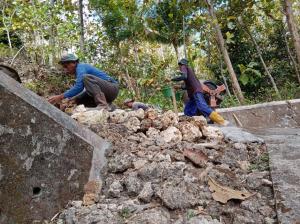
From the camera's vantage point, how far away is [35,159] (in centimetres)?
306

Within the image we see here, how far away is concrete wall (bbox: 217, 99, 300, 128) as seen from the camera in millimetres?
8258

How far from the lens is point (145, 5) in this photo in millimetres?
11945

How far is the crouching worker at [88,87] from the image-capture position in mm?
5121

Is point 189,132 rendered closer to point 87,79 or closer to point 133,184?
point 133,184

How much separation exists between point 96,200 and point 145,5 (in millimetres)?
9754

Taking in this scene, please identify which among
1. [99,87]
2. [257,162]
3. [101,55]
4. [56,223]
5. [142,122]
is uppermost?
[101,55]

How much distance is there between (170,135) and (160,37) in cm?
917

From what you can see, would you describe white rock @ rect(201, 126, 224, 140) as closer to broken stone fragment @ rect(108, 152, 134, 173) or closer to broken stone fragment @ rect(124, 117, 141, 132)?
broken stone fragment @ rect(124, 117, 141, 132)

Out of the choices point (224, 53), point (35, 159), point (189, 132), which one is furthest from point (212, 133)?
point (224, 53)

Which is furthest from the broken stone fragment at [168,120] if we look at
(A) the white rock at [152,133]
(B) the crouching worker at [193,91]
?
(B) the crouching worker at [193,91]

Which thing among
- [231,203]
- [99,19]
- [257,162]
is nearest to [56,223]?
[231,203]

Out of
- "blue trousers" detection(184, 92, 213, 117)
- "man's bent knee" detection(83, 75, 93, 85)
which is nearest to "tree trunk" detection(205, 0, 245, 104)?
"blue trousers" detection(184, 92, 213, 117)

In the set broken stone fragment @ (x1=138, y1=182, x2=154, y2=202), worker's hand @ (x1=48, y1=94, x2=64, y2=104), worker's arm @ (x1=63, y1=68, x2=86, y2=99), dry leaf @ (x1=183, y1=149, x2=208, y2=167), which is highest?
worker's arm @ (x1=63, y1=68, x2=86, y2=99)

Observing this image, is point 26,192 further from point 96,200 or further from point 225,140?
point 225,140
